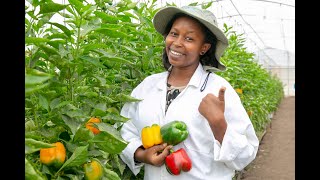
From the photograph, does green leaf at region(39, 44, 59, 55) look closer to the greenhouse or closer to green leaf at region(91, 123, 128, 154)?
the greenhouse

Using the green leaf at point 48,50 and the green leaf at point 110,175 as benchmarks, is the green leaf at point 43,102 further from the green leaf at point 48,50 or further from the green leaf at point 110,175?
the green leaf at point 110,175

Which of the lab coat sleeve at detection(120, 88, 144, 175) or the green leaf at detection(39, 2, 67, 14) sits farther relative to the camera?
the lab coat sleeve at detection(120, 88, 144, 175)

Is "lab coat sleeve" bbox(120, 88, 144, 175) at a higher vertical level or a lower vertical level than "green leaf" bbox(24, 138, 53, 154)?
lower

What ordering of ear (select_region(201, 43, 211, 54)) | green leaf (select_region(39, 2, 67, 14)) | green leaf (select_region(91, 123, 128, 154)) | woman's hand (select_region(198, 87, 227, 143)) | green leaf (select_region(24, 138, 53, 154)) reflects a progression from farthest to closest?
ear (select_region(201, 43, 211, 54)) < woman's hand (select_region(198, 87, 227, 143)) < green leaf (select_region(91, 123, 128, 154)) < green leaf (select_region(39, 2, 67, 14)) < green leaf (select_region(24, 138, 53, 154))

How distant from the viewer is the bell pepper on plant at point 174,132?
1.75 metres

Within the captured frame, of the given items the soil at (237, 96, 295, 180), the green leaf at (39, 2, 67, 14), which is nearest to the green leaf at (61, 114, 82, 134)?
the green leaf at (39, 2, 67, 14)

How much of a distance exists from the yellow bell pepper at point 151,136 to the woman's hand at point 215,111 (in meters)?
0.21

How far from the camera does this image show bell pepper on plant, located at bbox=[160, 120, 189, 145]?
5.74 feet

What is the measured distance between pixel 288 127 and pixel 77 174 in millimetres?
9816

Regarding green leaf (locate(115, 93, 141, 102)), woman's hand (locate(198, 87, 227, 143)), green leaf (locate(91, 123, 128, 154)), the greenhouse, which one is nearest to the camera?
the greenhouse

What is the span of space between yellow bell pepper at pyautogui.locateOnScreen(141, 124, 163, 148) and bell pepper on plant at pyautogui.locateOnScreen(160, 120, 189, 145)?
22mm

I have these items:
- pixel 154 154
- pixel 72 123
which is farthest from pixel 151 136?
pixel 72 123

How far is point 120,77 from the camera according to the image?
7.01ft
